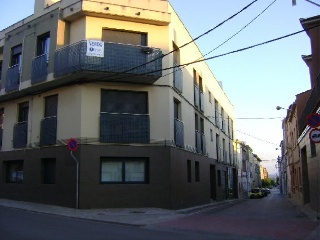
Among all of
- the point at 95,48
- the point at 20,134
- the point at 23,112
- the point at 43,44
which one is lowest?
the point at 20,134

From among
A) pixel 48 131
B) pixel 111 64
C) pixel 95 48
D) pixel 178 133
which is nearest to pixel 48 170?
pixel 48 131

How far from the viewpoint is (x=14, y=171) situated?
20.5 m

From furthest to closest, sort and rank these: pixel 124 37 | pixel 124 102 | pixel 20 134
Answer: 1. pixel 20 134
2. pixel 124 37
3. pixel 124 102

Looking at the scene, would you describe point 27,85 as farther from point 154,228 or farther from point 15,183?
point 154,228

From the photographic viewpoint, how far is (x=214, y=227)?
1229cm

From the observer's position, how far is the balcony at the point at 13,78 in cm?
2019

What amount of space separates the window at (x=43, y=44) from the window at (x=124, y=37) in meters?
3.30

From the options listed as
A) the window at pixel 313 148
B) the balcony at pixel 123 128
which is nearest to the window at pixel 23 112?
the balcony at pixel 123 128

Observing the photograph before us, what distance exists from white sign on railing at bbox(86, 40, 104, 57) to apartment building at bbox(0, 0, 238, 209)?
45mm

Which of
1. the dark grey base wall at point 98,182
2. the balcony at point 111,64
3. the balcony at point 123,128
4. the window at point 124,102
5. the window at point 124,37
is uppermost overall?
the window at point 124,37

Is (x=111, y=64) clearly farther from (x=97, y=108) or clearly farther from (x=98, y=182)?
(x=98, y=182)

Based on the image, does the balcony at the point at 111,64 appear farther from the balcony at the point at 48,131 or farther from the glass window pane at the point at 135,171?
the glass window pane at the point at 135,171

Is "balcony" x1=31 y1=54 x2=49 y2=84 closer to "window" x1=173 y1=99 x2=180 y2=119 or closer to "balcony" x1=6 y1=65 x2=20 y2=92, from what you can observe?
"balcony" x1=6 y1=65 x2=20 y2=92

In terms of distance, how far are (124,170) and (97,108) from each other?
3.11 metres
